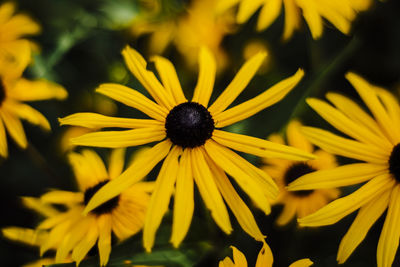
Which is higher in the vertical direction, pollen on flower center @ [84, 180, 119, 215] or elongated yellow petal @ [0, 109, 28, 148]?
elongated yellow petal @ [0, 109, 28, 148]

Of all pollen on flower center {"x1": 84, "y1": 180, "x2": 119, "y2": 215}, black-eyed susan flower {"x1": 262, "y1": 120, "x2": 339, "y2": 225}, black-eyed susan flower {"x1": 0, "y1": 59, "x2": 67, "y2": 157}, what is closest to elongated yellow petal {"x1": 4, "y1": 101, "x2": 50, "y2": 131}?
black-eyed susan flower {"x1": 0, "y1": 59, "x2": 67, "y2": 157}

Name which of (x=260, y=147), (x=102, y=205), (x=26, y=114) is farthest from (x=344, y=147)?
(x=26, y=114)

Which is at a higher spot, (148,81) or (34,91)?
(34,91)

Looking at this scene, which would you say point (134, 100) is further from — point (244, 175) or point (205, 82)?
point (244, 175)

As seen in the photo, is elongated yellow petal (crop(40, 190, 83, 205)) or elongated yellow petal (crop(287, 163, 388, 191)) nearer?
elongated yellow petal (crop(287, 163, 388, 191))

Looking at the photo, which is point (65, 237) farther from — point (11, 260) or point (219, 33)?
point (219, 33)

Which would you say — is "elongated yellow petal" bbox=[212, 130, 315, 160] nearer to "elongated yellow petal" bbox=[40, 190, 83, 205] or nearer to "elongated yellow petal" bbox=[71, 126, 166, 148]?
"elongated yellow petal" bbox=[71, 126, 166, 148]

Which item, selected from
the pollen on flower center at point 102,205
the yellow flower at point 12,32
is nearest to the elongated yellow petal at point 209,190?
the pollen on flower center at point 102,205
